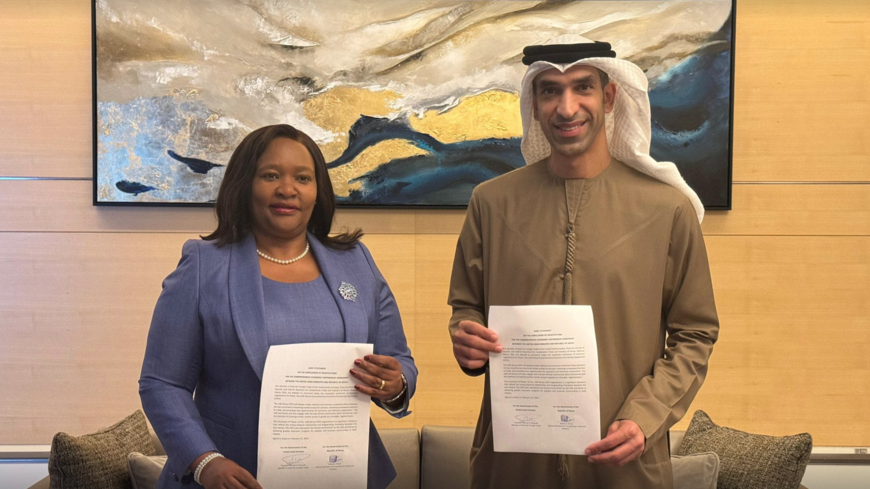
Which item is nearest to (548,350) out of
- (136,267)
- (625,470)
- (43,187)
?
(625,470)

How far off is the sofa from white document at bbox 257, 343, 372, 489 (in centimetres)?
171

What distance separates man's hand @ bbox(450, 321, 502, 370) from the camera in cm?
201

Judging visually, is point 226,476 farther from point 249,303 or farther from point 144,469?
point 144,469

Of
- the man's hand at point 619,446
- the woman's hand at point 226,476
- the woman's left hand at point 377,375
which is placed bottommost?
the woman's hand at point 226,476

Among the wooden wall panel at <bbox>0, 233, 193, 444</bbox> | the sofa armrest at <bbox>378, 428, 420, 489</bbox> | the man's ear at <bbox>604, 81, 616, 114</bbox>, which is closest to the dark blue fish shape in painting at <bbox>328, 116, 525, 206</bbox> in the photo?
the wooden wall panel at <bbox>0, 233, 193, 444</bbox>

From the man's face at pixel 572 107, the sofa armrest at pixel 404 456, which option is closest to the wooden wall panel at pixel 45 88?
the sofa armrest at pixel 404 456

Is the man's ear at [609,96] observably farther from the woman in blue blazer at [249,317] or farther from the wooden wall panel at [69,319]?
the wooden wall panel at [69,319]

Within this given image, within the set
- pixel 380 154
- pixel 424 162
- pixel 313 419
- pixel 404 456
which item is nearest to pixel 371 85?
pixel 380 154

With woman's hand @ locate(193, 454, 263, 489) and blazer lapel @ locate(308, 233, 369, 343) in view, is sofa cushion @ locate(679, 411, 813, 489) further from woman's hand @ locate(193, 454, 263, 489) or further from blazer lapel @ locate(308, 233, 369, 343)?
woman's hand @ locate(193, 454, 263, 489)

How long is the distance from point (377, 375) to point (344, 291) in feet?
0.91

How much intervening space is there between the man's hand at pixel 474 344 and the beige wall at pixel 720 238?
2.09m

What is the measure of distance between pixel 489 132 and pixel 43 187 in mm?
2273

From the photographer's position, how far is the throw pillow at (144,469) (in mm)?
3232

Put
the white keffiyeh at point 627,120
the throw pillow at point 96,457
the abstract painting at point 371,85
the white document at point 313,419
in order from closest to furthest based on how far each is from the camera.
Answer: the white document at point 313,419, the white keffiyeh at point 627,120, the throw pillow at point 96,457, the abstract painting at point 371,85
